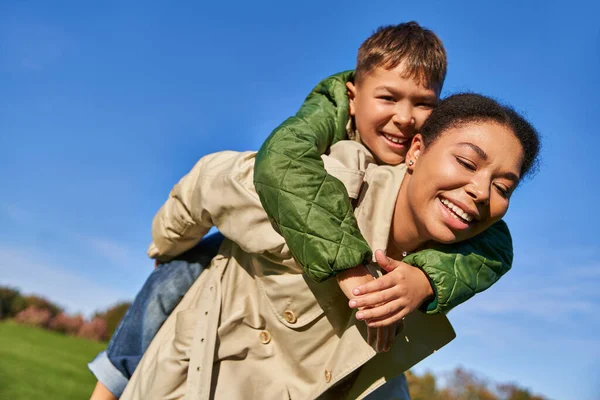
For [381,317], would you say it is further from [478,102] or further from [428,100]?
[428,100]

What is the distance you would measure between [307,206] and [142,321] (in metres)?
1.17

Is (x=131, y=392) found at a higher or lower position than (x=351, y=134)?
lower

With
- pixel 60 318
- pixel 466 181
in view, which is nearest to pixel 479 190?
pixel 466 181

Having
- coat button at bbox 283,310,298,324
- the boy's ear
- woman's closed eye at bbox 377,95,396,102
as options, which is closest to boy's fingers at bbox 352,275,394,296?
coat button at bbox 283,310,298,324

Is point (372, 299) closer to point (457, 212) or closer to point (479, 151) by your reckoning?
point (457, 212)

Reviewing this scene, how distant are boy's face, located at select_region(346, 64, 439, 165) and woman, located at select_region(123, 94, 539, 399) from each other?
227 mm

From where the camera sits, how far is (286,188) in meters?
1.79

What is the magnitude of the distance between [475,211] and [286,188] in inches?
24.6

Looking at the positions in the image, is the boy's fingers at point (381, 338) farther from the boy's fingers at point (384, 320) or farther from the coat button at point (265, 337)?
the coat button at point (265, 337)

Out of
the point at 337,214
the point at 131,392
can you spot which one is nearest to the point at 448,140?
the point at 337,214

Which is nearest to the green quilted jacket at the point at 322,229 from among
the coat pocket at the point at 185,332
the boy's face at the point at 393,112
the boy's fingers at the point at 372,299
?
the boy's fingers at the point at 372,299

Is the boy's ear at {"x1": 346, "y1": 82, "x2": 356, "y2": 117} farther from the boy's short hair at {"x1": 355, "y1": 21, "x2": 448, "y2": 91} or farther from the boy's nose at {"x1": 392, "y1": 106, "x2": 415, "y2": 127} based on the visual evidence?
the boy's nose at {"x1": 392, "y1": 106, "x2": 415, "y2": 127}

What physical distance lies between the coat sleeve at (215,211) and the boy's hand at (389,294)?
1.26 ft

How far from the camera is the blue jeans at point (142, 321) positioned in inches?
99.7
